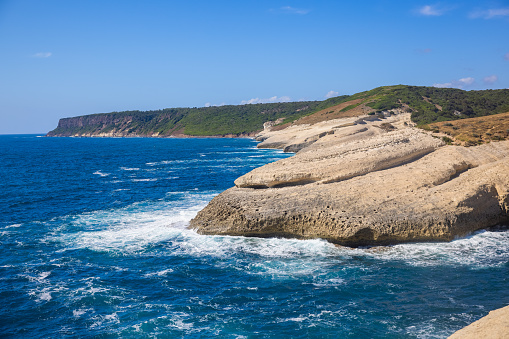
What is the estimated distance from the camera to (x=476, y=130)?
35656mm

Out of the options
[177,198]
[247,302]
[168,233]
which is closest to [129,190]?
[177,198]

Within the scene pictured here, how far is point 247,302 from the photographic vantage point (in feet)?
51.8

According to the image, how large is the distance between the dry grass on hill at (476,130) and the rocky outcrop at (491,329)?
2510 centimetres

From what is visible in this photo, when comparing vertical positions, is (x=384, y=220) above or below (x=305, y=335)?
above

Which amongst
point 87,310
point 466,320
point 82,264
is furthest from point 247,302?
point 82,264

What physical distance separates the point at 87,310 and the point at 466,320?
14.1 m

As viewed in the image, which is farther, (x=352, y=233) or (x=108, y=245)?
(x=108, y=245)

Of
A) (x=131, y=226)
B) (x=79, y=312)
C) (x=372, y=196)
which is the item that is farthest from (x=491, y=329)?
(x=131, y=226)

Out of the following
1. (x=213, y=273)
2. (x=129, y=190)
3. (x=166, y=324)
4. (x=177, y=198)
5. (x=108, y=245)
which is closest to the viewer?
(x=166, y=324)

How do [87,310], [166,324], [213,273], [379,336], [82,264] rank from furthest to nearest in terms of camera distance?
[82,264], [213,273], [87,310], [166,324], [379,336]

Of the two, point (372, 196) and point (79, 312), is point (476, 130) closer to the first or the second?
point (372, 196)

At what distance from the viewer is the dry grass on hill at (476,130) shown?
33237 mm

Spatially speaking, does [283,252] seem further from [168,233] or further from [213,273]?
[168,233]

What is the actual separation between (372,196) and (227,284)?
986cm
